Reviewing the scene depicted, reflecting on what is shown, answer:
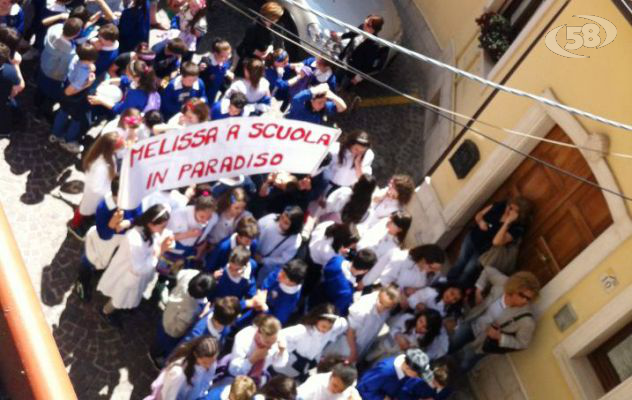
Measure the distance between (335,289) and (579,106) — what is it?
292cm

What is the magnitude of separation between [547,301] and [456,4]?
5.70 meters

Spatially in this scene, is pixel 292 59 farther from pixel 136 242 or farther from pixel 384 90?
pixel 136 242

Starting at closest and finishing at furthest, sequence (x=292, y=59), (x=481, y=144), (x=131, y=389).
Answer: (x=131, y=389) → (x=481, y=144) → (x=292, y=59)

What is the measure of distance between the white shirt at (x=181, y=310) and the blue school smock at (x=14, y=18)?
344 centimetres

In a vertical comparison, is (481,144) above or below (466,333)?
above

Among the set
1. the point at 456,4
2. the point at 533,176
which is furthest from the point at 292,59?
the point at 533,176

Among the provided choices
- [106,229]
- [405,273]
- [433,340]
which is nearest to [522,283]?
[433,340]

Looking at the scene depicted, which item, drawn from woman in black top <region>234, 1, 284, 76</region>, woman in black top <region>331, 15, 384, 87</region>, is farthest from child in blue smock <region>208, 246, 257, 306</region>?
woman in black top <region>331, 15, 384, 87</region>

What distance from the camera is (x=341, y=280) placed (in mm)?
7027

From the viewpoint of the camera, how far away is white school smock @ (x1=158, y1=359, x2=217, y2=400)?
568 centimetres

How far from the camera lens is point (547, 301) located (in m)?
7.50

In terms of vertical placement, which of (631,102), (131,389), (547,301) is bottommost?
(131,389)

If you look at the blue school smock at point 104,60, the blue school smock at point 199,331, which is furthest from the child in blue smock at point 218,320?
the blue school smock at point 104,60

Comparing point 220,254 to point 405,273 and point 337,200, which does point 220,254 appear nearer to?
point 337,200
